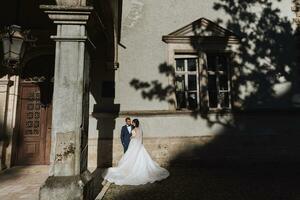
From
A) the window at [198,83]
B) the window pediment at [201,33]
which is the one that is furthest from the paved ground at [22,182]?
the window pediment at [201,33]

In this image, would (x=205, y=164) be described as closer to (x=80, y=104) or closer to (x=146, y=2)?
(x=80, y=104)

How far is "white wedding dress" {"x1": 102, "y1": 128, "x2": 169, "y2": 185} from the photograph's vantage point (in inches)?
230

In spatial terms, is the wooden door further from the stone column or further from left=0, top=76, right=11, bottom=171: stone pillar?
the stone column

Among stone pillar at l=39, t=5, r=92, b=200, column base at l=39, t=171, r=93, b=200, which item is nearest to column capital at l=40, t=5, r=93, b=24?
stone pillar at l=39, t=5, r=92, b=200

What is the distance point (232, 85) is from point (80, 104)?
18.7 ft

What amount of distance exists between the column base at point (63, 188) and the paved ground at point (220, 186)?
103 centimetres

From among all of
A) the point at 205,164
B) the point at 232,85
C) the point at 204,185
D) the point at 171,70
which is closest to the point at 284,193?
the point at 204,185

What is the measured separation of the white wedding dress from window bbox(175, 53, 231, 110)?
7.09 feet

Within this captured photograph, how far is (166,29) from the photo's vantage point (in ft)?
27.2

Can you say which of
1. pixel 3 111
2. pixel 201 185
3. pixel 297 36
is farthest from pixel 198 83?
pixel 3 111

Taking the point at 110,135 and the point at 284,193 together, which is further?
the point at 110,135

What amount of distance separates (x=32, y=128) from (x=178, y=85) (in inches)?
193

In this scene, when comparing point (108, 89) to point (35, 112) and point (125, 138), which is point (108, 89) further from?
point (35, 112)

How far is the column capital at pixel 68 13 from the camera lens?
3.90 metres
